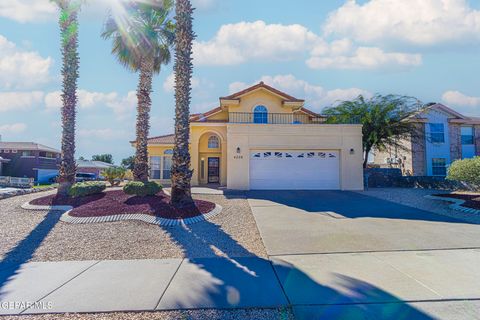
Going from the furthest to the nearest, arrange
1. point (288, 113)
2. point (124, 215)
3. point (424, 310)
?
point (288, 113)
point (124, 215)
point (424, 310)

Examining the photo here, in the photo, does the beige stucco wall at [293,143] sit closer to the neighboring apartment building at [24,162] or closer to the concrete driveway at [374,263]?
the concrete driveway at [374,263]

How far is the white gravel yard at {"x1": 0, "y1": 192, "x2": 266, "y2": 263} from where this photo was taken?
631cm

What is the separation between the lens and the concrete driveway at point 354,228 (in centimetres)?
671

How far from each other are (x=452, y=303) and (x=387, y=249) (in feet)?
8.05

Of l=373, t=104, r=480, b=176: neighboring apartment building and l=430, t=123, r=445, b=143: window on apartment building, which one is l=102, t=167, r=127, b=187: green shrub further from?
l=430, t=123, r=445, b=143: window on apartment building

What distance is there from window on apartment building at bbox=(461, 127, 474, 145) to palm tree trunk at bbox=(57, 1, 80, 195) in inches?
1281

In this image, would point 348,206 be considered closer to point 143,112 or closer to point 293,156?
point 293,156

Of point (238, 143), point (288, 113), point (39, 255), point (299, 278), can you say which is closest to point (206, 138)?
point (238, 143)

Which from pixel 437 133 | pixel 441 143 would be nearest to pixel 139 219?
pixel 437 133

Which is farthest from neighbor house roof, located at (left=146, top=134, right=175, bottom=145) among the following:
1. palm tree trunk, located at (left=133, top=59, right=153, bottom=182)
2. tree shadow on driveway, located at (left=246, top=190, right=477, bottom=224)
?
tree shadow on driveway, located at (left=246, top=190, right=477, bottom=224)

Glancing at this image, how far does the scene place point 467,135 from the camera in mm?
26406

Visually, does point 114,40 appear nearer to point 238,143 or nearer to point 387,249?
point 238,143

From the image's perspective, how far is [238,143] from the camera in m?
17.6

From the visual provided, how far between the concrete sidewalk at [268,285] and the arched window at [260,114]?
17.0 meters
